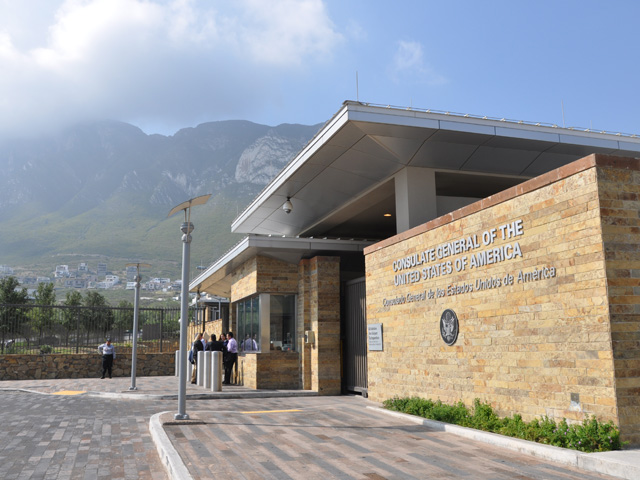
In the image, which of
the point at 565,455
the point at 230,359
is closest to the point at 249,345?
the point at 230,359

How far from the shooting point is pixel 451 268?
384 inches

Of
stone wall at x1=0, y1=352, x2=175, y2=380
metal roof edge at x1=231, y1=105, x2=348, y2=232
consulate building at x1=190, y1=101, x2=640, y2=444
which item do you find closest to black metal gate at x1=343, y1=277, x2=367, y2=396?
consulate building at x1=190, y1=101, x2=640, y2=444

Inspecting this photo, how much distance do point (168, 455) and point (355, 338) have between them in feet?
30.1

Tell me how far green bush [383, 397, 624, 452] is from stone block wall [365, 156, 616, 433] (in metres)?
0.15

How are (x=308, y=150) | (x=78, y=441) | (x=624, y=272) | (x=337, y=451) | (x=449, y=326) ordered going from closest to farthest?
(x=624, y=272), (x=337, y=451), (x=78, y=441), (x=449, y=326), (x=308, y=150)

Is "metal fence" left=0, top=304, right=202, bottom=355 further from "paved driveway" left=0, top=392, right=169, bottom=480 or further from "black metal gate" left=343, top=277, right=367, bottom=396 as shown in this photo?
"black metal gate" left=343, top=277, right=367, bottom=396

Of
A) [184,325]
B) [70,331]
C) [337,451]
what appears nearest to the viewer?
[337,451]

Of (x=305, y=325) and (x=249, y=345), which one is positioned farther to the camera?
(x=249, y=345)

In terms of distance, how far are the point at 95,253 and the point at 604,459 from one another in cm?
10246

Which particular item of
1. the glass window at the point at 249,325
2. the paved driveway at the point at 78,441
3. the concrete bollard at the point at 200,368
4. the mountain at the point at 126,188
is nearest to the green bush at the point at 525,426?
the paved driveway at the point at 78,441

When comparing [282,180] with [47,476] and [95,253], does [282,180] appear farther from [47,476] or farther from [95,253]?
[95,253]

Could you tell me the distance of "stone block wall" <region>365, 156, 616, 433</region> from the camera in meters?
6.91

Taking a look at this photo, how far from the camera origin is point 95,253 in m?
99.4

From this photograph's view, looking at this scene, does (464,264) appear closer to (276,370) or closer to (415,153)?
(415,153)
